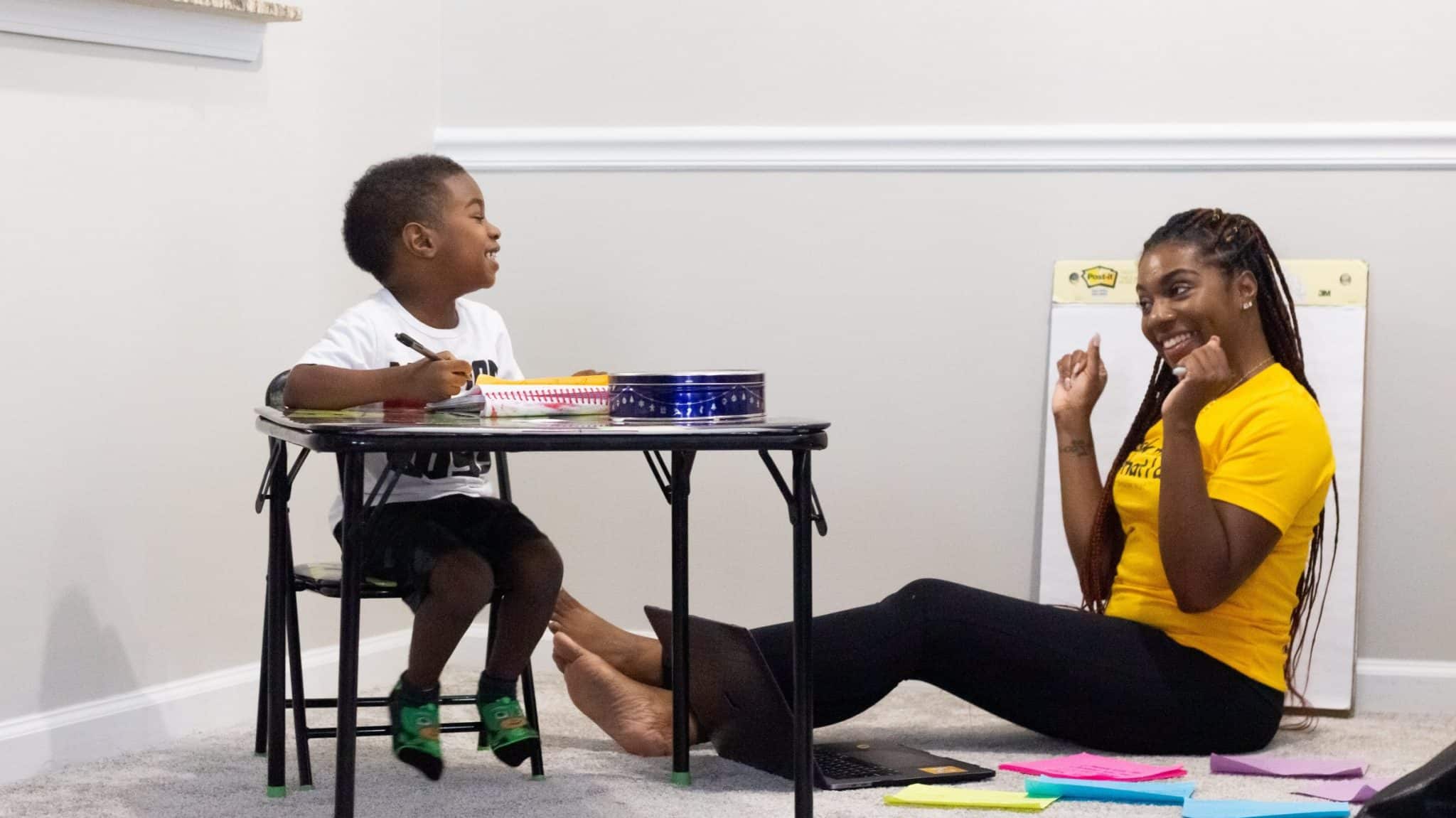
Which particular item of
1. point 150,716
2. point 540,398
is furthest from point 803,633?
point 150,716

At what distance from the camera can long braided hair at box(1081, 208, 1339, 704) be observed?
2439 millimetres

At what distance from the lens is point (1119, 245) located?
9.60ft

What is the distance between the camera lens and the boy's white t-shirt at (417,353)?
2174 millimetres

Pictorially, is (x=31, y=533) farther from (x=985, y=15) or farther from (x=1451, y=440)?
(x=1451, y=440)

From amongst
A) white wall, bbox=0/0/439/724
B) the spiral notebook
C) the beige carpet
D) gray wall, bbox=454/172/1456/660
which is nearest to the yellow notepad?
the spiral notebook

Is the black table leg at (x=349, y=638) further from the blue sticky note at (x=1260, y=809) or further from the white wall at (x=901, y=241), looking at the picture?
the white wall at (x=901, y=241)

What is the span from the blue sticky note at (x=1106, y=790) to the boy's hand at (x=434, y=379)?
0.96 meters

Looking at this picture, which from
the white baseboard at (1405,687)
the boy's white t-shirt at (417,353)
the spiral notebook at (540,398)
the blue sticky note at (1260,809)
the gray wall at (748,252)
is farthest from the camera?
the white baseboard at (1405,687)

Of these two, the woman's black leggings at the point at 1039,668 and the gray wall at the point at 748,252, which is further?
the gray wall at the point at 748,252

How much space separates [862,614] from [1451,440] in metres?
1.21

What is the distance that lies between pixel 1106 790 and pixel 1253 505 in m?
0.47

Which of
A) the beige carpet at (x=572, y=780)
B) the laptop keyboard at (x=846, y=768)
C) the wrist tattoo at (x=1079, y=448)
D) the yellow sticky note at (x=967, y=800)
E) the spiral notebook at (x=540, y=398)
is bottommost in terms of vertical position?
the beige carpet at (x=572, y=780)

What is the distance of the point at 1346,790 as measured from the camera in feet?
7.06

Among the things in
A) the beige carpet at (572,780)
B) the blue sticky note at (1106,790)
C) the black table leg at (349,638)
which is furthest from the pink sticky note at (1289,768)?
the black table leg at (349,638)
